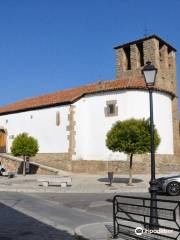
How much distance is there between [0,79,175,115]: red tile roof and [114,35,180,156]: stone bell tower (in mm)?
2250

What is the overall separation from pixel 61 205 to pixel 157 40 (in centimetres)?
2293

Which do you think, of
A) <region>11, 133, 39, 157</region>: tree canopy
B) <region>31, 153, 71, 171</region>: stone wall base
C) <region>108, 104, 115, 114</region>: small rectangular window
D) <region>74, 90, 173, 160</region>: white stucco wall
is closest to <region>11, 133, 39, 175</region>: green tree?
<region>11, 133, 39, 157</region>: tree canopy

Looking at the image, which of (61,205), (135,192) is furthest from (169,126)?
(61,205)

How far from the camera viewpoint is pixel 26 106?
116 feet

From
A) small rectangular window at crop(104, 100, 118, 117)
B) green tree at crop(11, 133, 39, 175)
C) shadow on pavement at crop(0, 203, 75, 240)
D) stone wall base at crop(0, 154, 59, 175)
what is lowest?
shadow on pavement at crop(0, 203, 75, 240)

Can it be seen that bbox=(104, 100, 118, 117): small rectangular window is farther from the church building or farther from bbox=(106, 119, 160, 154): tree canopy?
bbox=(106, 119, 160, 154): tree canopy

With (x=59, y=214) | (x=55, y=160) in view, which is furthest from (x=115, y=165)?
(x=59, y=214)

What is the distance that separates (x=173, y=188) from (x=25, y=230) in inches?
391

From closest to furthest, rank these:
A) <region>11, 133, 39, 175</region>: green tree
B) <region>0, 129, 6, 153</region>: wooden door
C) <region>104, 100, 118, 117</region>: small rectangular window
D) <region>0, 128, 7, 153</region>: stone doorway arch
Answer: <region>11, 133, 39, 175</region>: green tree
<region>104, 100, 118, 117</region>: small rectangular window
<region>0, 128, 7, 153</region>: stone doorway arch
<region>0, 129, 6, 153</region>: wooden door

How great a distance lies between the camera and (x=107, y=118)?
3022 cm

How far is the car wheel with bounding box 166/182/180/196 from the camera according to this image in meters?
17.2

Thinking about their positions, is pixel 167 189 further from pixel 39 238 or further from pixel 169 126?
pixel 169 126

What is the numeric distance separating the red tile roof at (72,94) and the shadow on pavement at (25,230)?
64.9 feet

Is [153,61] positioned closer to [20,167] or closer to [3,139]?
[20,167]
